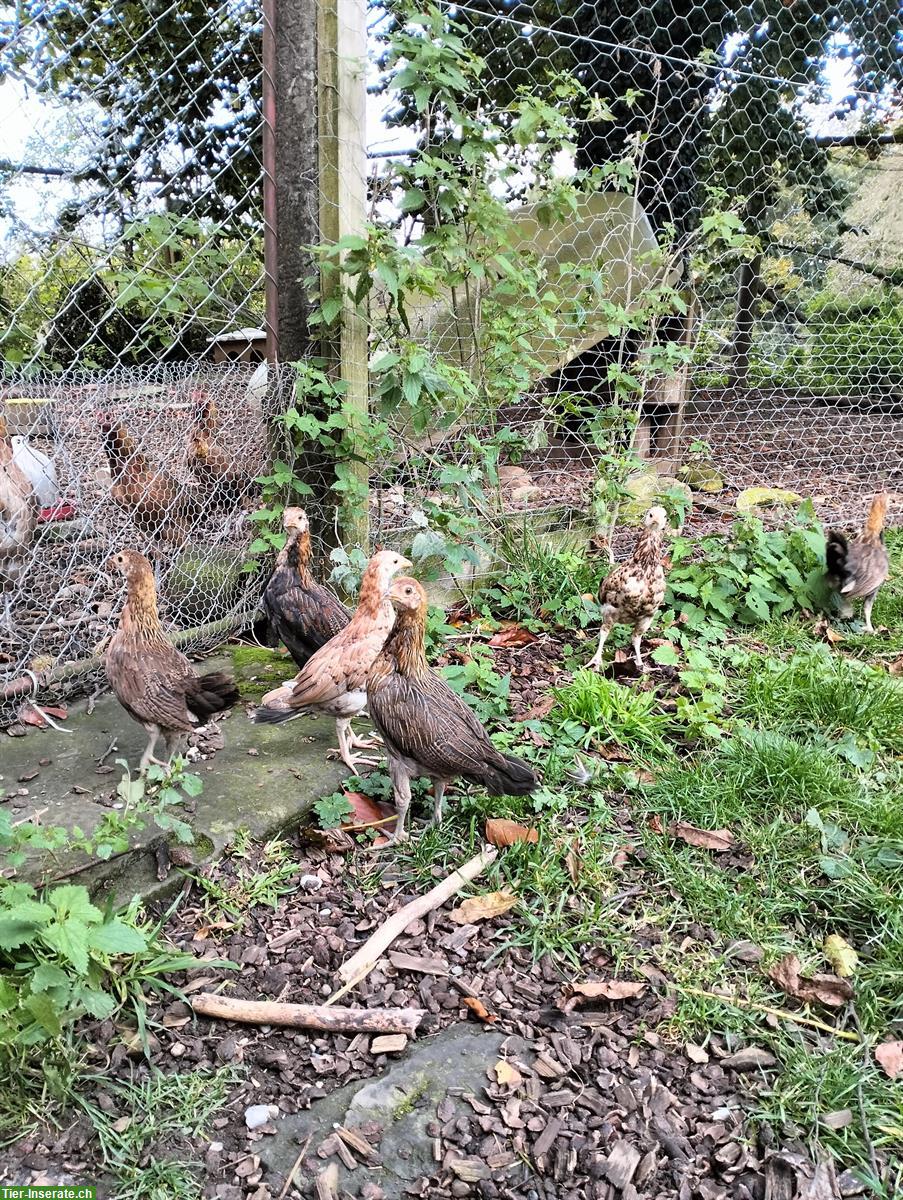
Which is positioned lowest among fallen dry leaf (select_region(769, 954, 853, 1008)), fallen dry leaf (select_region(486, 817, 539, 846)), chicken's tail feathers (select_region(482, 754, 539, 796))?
fallen dry leaf (select_region(769, 954, 853, 1008))

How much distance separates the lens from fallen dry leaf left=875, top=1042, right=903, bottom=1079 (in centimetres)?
188

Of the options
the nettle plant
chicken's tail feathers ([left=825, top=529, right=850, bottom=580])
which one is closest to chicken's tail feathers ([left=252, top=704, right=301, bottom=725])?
the nettle plant

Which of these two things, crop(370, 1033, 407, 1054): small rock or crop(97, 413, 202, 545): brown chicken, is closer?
crop(370, 1033, 407, 1054): small rock

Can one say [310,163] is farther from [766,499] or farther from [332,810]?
[766,499]

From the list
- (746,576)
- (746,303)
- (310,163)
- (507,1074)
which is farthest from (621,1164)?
(746,303)

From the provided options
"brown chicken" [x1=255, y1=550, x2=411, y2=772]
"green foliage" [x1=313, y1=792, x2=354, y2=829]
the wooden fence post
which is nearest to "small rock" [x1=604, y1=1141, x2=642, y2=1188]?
"green foliage" [x1=313, y1=792, x2=354, y2=829]

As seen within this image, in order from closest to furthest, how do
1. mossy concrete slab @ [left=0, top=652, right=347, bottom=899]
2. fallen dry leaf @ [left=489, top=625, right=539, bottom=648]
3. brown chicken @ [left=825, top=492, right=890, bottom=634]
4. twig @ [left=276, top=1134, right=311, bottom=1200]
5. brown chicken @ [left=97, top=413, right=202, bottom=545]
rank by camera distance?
twig @ [left=276, top=1134, right=311, bottom=1200] → mossy concrete slab @ [left=0, top=652, right=347, bottom=899] → brown chicken @ [left=97, top=413, right=202, bottom=545] → fallen dry leaf @ [left=489, top=625, right=539, bottom=648] → brown chicken @ [left=825, top=492, right=890, bottom=634]

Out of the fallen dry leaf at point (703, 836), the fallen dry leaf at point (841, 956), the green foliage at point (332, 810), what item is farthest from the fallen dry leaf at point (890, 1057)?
the green foliage at point (332, 810)

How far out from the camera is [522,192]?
394 centimetres

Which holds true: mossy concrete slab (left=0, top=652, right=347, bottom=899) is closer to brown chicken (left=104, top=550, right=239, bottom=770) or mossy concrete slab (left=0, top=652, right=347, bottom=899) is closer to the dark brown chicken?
brown chicken (left=104, top=550, right=239, bottom=770)

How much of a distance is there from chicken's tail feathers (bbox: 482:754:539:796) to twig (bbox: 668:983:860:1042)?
679mm

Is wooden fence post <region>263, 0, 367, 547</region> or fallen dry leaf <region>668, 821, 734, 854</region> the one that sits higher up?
wooden fence post <region>263, 0, 367, 547</region>

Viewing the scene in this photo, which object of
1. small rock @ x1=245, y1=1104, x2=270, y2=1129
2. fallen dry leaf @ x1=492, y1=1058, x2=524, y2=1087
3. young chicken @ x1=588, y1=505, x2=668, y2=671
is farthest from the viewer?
young chicken @ x1=588, y1=505, x2=668, y2=671

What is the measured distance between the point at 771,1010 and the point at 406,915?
0.96 metres
